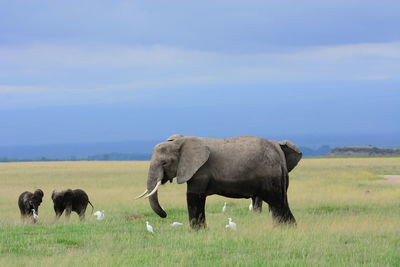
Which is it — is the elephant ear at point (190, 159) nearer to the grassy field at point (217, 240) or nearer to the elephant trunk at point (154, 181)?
the elephant trunk at point (154, 181)

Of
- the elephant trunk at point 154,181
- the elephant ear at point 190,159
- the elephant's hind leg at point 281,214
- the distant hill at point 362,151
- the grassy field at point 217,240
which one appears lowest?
the distant hill at point 362,151

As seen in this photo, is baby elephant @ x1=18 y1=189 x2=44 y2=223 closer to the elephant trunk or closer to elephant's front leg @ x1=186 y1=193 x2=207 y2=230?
the elephant trunk

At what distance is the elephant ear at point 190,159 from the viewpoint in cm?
1602

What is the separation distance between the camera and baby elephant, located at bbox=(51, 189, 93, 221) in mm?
20141

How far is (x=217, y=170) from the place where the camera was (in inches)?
641

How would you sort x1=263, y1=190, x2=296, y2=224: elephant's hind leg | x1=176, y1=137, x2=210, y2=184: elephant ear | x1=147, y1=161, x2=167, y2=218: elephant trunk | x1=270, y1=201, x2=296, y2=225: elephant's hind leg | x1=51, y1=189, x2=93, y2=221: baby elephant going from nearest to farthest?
x1=147, y1=161, x2=167, y2=218: elephant trunk
x1=176, y1=137, x2=210, y2=184: elephant ear
x1=263, y1=190, x2=296, y2=224: elephant's hind leg
x1=270, y1=201, x2=296, y2=225: elephant's hind leg
x1=51, y1=189, x2=93, y2=221: baby elephant

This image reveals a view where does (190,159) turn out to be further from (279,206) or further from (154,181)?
(279,206)

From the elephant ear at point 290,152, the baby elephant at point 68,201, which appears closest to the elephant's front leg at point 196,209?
the elephant ear at point 290,152

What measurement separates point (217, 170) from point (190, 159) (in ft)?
2.19

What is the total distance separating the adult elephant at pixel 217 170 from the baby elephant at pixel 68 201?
4644 mm

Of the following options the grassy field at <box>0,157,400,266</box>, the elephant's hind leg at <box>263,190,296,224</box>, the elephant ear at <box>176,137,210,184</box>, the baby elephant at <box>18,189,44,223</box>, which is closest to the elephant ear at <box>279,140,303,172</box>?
the elephant's hind leg at <box>263,190,296,224</box>

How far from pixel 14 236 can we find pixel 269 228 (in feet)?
18.2

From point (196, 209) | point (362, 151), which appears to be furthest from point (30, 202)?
point (362, 151)

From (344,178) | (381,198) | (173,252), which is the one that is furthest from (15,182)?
(173,252)
